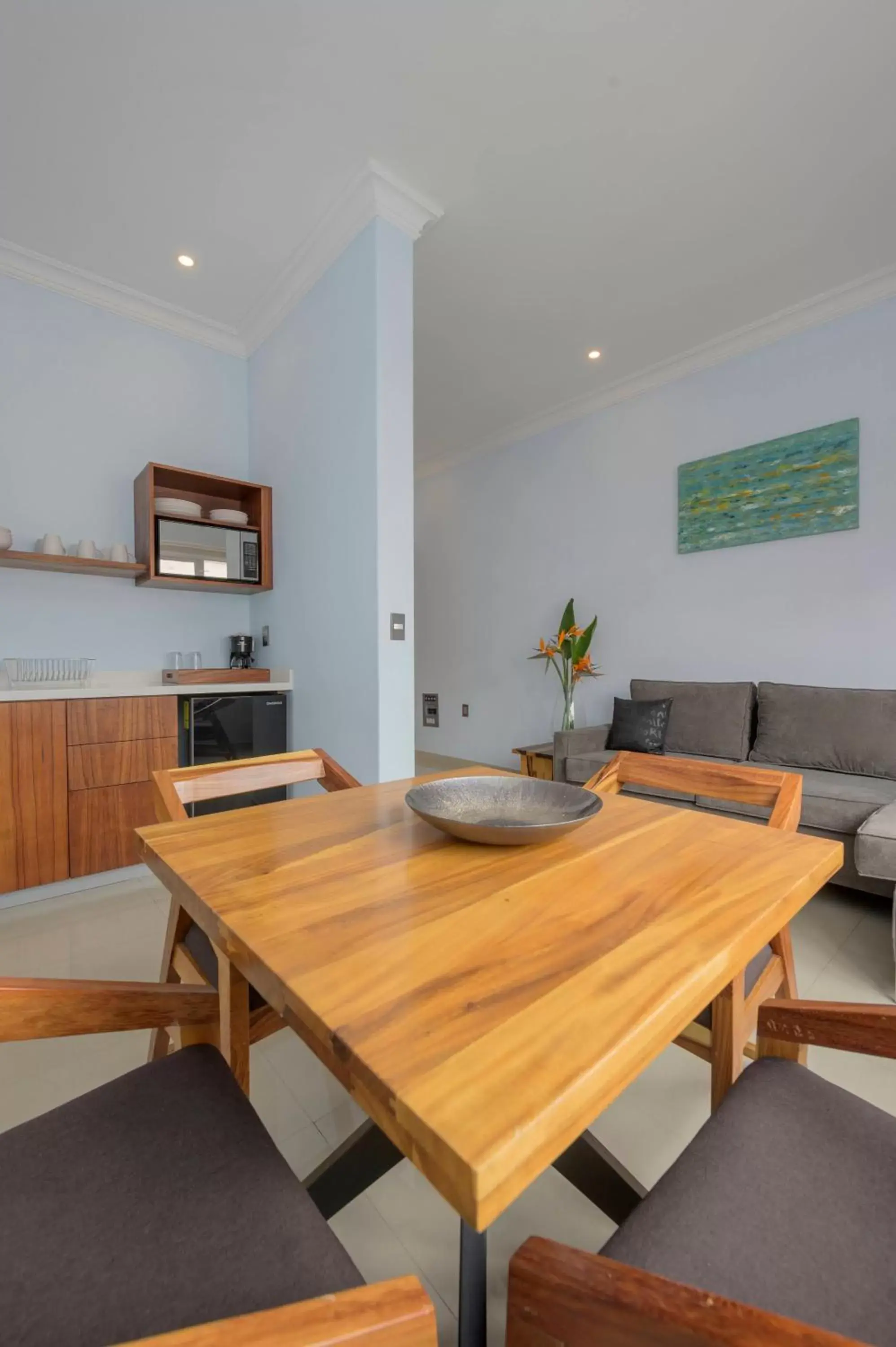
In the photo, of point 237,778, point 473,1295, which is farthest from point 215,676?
point 473,1295

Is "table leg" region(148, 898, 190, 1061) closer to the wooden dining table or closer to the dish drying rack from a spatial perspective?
the wooden dining table

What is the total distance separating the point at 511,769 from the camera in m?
4.66

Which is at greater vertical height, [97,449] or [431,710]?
[97,449]

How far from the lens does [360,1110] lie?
1354 millimetres

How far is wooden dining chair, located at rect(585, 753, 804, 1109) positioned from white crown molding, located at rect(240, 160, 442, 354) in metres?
2.37

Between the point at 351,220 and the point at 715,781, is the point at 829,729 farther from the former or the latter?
the point at 351,220

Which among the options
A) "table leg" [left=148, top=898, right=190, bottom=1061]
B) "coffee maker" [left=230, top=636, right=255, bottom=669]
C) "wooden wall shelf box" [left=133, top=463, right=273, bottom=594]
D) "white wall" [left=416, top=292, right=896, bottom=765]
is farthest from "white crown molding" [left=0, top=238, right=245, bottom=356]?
"table leg" [left=148, top=898, right=190, bottom=1061]

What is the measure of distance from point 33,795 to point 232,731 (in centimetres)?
80

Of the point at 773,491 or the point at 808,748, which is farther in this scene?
the point at 773,491

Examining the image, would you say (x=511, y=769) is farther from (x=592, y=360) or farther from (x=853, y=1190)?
(x=853, y=1190)

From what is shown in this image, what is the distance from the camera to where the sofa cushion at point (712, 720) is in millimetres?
3096

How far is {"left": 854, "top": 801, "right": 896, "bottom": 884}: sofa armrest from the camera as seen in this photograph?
6.05 ft

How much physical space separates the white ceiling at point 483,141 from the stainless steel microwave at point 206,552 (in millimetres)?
1215

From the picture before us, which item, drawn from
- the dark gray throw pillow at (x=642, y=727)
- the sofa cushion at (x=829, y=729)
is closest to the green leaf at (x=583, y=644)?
the dark gray throw pillow at (x=642, y=727)
